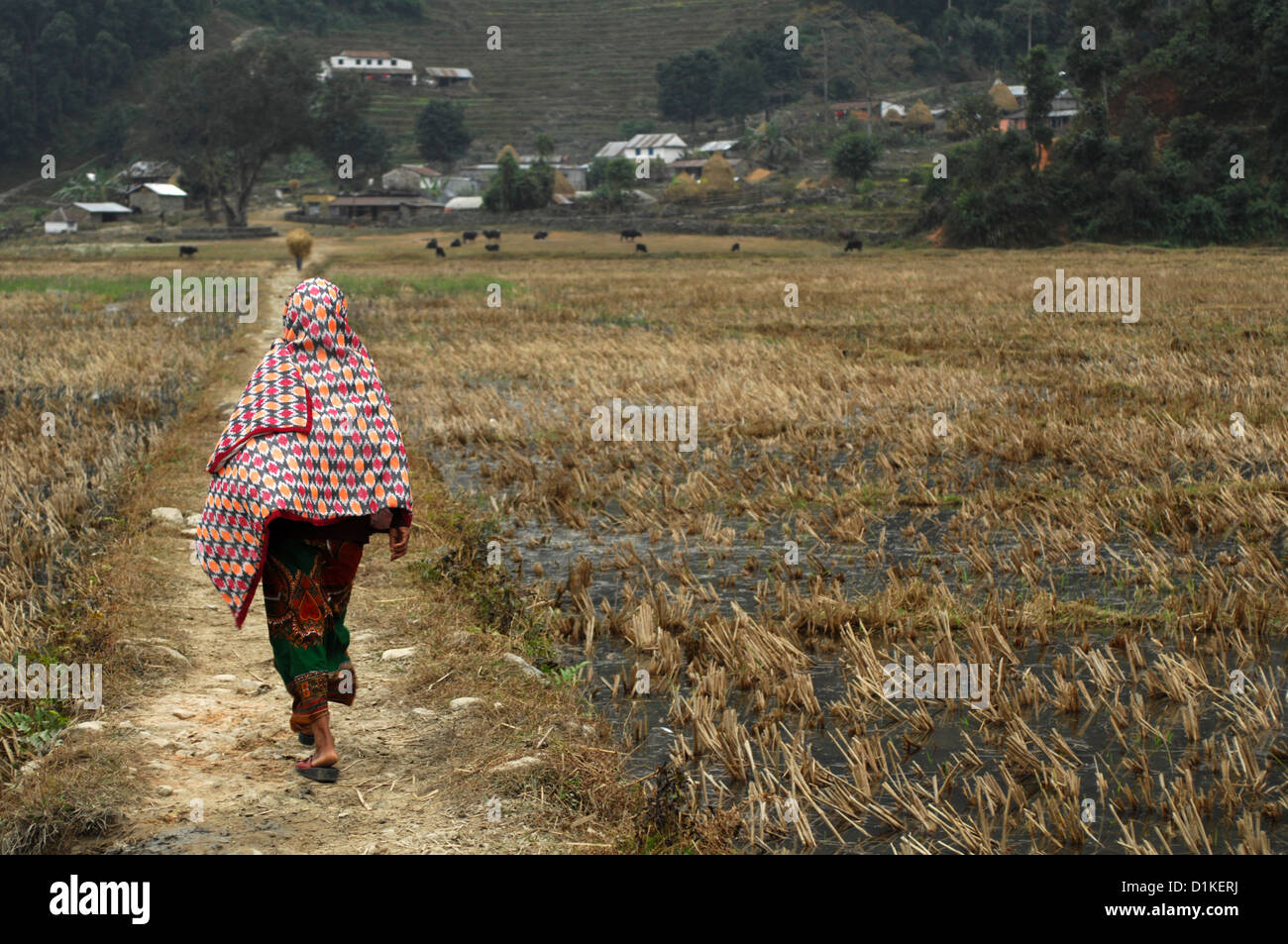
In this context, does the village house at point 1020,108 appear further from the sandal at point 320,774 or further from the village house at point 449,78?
the sandal at point 320,774

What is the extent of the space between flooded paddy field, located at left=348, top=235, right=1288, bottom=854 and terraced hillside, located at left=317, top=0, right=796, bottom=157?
106 metres

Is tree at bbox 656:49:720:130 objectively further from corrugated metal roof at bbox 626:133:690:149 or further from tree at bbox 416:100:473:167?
tree at bbox 416:100:473:167

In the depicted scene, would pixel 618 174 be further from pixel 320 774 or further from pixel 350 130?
pixel 320 774

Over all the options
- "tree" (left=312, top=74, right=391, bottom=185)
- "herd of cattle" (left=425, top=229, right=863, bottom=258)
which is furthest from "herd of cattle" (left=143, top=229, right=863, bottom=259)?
"tree" (left=312, top=74, right=391, bottom=185)

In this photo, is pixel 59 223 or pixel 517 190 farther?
pixel 59 223

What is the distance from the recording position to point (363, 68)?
134m

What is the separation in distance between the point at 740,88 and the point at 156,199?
58186 millimetres

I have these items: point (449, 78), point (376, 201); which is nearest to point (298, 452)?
point (376, 201)

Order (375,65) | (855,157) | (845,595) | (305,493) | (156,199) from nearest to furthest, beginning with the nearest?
(305,493) → (845,595) → (855,157) → (156,199) → (375,65)

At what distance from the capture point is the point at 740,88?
122875mm

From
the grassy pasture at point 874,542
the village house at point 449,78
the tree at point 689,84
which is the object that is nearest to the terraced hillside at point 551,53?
the village house at point 449,78

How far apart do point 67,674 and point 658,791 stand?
308 cm

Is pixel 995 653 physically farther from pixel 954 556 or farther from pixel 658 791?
pixel 658 791

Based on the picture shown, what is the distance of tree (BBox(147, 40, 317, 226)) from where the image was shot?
3147 inches
